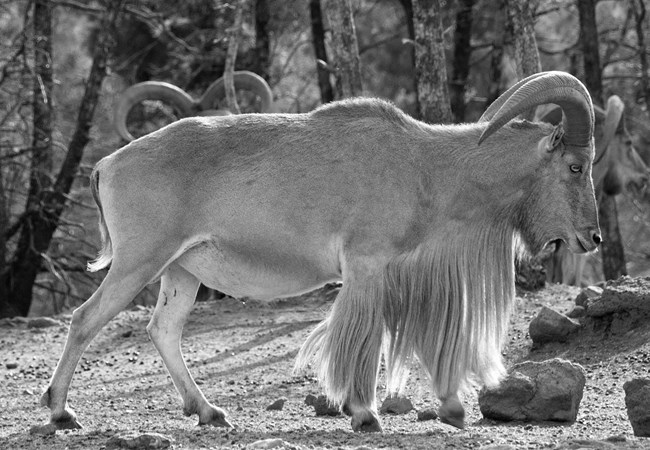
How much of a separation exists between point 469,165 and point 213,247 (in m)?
1.67

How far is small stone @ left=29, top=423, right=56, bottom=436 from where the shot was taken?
700 cm

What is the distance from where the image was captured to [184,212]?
289 inches

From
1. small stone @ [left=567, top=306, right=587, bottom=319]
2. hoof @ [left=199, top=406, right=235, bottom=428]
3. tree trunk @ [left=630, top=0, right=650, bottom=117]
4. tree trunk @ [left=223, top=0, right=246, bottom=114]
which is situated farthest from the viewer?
tree trunk @ [left=630, top=0, right=650, bottom=117]

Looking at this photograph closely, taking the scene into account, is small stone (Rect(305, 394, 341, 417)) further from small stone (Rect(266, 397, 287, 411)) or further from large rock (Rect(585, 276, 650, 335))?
large rock (Rect(585, 276, 650, 335))

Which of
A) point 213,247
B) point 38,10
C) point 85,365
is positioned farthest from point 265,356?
point 38,10

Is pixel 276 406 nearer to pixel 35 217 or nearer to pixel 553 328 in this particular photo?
pixel 553 328

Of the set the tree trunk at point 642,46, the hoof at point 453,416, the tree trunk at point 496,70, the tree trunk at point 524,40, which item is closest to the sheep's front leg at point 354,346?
the hoof at point 453,416

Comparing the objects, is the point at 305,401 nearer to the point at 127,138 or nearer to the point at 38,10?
the point at 127,138

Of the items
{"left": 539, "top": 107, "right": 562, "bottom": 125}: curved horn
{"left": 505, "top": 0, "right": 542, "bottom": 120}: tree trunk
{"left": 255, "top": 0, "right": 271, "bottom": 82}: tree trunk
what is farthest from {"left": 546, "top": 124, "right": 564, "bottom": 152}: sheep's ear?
{"left": 255, "top": 0, "right": 271, "bottom": 82}: tree trunk

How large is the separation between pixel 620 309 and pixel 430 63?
3034 mm

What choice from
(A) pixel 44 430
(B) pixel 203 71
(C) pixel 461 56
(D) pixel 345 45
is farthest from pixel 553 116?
(B) pixel 203 71

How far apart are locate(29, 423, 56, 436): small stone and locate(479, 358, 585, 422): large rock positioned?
2558mm

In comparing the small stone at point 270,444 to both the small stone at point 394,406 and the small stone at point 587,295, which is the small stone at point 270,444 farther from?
the small stone at point 587,295

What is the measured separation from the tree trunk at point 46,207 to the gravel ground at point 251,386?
217 centimetres
